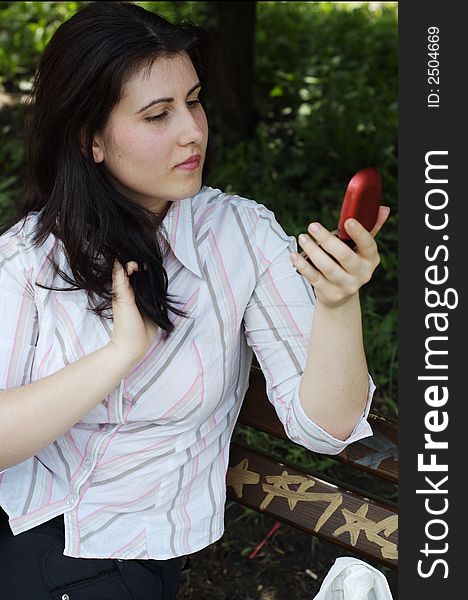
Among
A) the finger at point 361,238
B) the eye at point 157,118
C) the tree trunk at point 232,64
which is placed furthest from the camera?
the tree trunk at point 232,64

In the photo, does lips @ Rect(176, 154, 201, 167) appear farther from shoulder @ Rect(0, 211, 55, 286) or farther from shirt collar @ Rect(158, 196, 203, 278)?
shoulder @ Rect(0, 211, 55, 286)

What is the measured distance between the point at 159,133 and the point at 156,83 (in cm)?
10

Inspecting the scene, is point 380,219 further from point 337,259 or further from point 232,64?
point 232,64

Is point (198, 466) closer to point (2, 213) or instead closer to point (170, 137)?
point (170, 137)

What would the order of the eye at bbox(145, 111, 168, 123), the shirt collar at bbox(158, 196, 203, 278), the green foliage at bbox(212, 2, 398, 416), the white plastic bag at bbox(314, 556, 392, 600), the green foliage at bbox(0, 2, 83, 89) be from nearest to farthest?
the white plastic bag at bbox(314, 556, 392, 600) < the eye at bbox(145, 111, 168, 123) < the shirt collar at bbox(158, 196, 203, 278) < the green foliage at bbox(212, 2, 398, 416) < the green foliage at bbox(0, 2, 83, 89)

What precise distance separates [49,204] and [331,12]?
5579 millimetres

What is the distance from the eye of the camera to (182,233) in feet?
6.90

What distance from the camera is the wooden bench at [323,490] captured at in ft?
7.25

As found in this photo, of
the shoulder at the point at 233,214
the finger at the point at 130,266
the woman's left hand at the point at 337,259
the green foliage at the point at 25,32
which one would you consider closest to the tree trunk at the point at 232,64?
the green foliage at the point at 25,32

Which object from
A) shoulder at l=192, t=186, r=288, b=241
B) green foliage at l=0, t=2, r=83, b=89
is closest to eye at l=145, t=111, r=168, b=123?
shoulder at l=192, t=186, r=288, b=241

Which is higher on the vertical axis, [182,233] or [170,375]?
[182,233]

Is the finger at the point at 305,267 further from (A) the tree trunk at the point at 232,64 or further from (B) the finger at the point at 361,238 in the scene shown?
(A) the tree trunk at the point at 232,64

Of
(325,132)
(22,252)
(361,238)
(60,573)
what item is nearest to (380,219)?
(361,238)

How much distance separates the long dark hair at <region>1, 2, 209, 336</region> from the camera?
1.95 m
